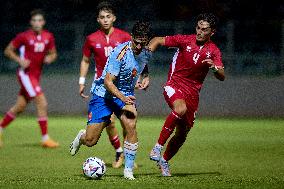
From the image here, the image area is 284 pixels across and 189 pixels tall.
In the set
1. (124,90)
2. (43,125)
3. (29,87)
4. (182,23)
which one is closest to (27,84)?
(29,87)

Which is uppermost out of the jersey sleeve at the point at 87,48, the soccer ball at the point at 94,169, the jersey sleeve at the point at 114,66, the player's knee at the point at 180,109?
the jersey sleeve at the point at 114,66

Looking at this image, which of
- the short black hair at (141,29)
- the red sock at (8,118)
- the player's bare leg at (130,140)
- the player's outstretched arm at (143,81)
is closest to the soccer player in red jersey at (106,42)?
the player's outstretched arm at (143,81)

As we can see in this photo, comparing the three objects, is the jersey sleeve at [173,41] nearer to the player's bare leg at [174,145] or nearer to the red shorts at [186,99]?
the red shorts at [186,99]

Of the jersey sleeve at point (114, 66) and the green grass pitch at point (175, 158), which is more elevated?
the jersey sleeve at point (114, 66)

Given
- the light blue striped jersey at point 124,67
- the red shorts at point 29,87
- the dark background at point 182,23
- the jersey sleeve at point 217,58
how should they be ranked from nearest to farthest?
1. the light blue striped jersey at point 124,67
2. the jersey sleeve at point 217,58
3. the red shorts at point 29,87
4. the dark background at point 182,23

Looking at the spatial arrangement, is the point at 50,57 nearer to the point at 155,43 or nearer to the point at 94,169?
the point at 155,43

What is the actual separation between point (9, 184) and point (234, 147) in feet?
18.4

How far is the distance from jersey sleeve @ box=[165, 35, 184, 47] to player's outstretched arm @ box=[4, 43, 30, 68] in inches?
172

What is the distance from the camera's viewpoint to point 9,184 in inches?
384

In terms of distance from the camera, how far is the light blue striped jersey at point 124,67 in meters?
10.2

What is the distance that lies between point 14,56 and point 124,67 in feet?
15.4

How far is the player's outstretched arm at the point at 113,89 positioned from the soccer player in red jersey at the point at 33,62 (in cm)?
460

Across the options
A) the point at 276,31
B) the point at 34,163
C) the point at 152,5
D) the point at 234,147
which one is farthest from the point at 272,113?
the point at 34,163

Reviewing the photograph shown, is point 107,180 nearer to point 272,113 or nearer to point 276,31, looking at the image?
point 272,113
